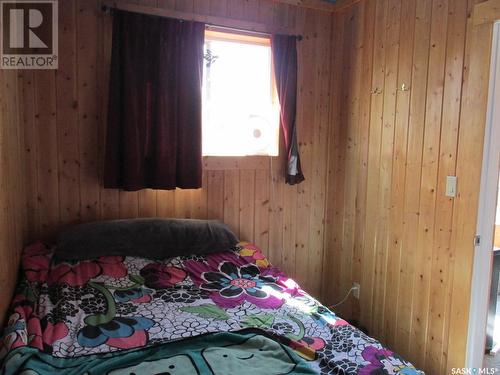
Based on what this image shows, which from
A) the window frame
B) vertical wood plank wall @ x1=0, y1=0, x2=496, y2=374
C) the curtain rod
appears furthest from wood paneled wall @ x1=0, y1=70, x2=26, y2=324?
the window frame

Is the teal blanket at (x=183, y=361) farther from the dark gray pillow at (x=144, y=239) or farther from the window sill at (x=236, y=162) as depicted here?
the window sill at (x=236, y=162)

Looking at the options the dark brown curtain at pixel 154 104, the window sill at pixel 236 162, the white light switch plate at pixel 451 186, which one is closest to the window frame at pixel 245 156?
the window sill at pixel 236 162

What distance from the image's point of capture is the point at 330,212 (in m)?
3.39

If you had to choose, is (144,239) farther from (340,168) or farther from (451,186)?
(451,186)

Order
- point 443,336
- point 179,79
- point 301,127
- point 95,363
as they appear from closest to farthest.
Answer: point 95,363
point 443,336
point 179,79
point 301,127

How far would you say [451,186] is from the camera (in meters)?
2.26

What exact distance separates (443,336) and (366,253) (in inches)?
31.2

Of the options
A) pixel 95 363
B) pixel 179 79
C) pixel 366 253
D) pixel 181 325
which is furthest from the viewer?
pixel 366 253

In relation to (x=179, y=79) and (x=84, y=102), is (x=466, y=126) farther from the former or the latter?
(x=84, y=102)

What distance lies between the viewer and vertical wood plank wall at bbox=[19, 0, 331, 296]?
2588 mm

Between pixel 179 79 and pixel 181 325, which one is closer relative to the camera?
pixel 181 325

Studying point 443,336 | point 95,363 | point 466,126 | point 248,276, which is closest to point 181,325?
point 95,363

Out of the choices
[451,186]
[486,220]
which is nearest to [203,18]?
[451,186]

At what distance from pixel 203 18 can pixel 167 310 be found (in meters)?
1.98
